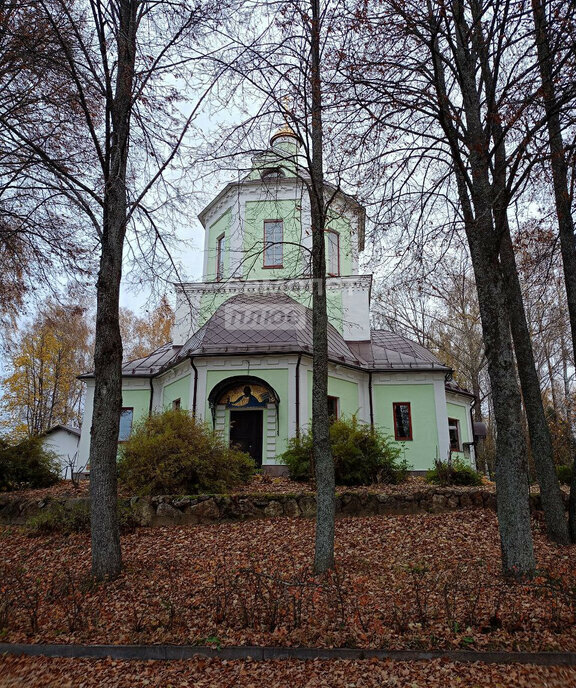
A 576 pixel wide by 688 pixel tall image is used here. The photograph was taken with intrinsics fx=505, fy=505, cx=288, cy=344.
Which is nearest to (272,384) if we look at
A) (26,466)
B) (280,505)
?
(280,505)

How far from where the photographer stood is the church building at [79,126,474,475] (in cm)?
1473

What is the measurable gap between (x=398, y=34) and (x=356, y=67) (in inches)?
30.3

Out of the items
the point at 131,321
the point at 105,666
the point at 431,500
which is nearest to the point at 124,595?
the point at 105,666

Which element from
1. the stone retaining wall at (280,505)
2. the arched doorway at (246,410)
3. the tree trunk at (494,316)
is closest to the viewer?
the tree trunk at (494,316)

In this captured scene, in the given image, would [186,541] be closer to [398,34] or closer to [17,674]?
[17,674]

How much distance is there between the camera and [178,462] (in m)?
10.0

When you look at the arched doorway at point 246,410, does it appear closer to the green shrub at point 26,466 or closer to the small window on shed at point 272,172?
the green shrub at point 26,466

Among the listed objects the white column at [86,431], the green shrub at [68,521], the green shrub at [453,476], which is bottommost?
the green shrub at [68,521]

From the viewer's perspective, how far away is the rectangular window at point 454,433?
18.2 metres

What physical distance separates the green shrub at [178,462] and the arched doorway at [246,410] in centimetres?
360

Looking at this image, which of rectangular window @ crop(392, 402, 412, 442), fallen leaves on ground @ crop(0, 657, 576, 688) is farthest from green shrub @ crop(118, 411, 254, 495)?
rectangular window @ crop(392, 402, 412, 442)

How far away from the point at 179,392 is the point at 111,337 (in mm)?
9390

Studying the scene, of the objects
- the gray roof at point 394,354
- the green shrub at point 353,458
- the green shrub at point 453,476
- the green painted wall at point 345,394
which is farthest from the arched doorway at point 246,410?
the green shrub at point 453,476

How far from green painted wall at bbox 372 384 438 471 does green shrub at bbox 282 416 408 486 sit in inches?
182
